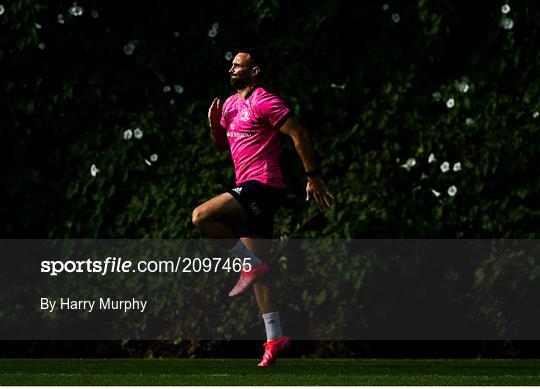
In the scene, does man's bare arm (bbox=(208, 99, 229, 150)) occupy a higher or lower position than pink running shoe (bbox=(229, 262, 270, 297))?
higher

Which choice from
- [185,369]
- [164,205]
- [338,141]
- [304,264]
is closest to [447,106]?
[338,141]

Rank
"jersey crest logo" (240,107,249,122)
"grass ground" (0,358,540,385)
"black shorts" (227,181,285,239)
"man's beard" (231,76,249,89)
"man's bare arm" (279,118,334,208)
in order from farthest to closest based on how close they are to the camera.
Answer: "man's beard" (231,76,249,89) → "jersey crest logo" (240,107,249,122) → "black shorts" (227,181,285,239) → "man's bare arm" (279,118,334,208) → "grass ground" (0,358,540,385)

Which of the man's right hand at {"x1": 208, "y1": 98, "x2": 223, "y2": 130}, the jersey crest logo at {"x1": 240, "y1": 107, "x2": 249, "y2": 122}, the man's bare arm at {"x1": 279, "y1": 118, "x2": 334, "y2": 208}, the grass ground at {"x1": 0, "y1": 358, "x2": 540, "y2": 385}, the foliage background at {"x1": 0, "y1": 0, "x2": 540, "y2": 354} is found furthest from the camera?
the foliage background at {"x1": 0, "y1": 0, "x2": 540, "y2": 354}

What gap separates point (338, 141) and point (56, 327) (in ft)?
8.88

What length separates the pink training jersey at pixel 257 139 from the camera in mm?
8344

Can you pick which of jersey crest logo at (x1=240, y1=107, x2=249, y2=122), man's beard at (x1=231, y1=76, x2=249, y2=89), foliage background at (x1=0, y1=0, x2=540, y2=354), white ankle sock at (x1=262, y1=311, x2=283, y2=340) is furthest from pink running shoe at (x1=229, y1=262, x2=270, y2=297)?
foliage background at (x1=0, y1=0, x2=540, y2=354)

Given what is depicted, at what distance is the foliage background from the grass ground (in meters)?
0.80

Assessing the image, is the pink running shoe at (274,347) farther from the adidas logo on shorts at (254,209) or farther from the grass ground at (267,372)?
the adidas logo on shorts at (254,209)

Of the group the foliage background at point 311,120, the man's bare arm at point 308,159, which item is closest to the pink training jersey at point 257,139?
the man's bare arm at point 308,159

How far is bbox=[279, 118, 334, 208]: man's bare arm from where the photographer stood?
819 cm

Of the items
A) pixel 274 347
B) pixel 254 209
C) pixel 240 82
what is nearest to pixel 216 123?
pixel 240 82

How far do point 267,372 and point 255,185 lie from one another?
1183mm

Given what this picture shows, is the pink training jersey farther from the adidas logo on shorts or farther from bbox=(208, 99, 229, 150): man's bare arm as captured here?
bbox=(208, 99, 229, 150): man's bare arm

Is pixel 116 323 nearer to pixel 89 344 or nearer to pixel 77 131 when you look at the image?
pixel 89 344
